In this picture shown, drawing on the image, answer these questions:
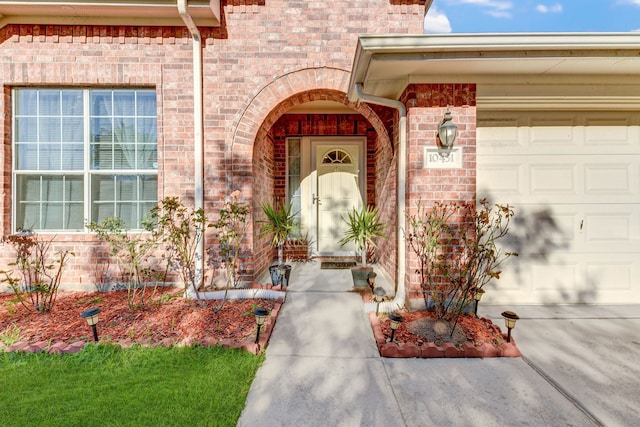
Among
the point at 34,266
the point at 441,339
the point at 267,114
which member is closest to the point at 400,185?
the point at 441,339

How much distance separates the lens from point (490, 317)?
3.36 m

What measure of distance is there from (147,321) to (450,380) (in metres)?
2.87

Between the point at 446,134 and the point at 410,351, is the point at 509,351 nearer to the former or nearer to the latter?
the point at 410,351

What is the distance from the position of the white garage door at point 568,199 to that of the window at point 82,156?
436cm

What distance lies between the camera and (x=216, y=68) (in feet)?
12.8

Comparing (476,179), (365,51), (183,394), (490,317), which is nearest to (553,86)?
(476,179)

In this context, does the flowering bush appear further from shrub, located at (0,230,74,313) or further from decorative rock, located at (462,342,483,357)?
decorative rock, located at (462,342,483,357)

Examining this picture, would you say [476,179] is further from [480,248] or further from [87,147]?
[87,147]

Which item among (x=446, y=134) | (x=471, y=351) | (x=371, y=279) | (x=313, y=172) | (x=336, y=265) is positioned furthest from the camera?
(x=313, y=172)

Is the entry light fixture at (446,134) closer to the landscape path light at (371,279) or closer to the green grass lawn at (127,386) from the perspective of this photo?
the landscape path light at (371,279)

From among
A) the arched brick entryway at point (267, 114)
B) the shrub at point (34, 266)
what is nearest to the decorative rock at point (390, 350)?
the arched brick entryway at point (267, 114)

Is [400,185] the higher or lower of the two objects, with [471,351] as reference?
higher

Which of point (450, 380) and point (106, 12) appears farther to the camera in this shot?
point (106, 12)

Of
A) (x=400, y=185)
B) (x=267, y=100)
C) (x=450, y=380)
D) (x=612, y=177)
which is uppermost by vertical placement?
(x=267, y=100)
